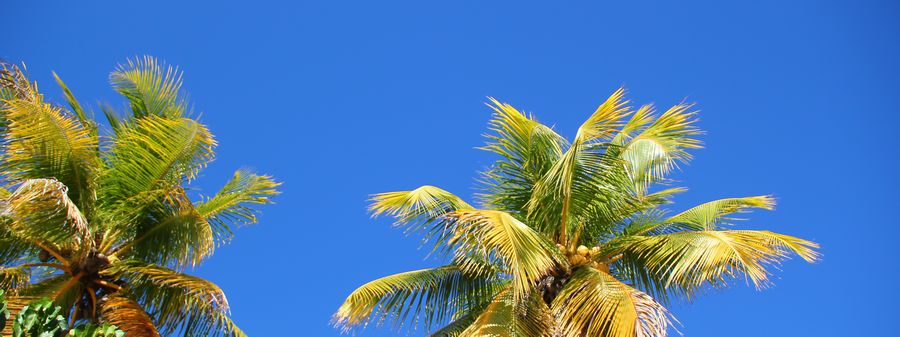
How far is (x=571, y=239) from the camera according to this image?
1389 cm

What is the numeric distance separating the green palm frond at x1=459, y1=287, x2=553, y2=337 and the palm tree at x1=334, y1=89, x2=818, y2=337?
2 centimetres

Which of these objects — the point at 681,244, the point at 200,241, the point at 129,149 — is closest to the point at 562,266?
the point at 681,244

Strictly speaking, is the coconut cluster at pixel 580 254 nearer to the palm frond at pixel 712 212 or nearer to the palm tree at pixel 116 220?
the palm frond at pixel 712 212

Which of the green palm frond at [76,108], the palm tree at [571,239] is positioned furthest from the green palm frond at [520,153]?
the green palm frond at [76,108]

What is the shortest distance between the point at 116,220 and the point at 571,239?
607 cm

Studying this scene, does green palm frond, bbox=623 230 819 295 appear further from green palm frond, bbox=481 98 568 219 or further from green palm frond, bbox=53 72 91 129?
green palm frond, bbox=53 72 91 129

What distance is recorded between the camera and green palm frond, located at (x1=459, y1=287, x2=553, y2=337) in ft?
40.7

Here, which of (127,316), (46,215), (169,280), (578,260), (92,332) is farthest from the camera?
(578,260)

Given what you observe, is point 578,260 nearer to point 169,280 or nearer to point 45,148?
point 169,280

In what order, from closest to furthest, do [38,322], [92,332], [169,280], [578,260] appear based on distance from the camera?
1. [92,332]
2. [38,322]
3. [169,280]
4. [578,260]

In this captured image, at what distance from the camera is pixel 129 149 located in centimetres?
1333

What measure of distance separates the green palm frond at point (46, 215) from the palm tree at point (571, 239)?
3.74 m

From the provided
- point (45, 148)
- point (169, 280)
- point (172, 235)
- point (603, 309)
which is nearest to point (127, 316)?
point (169, 280)

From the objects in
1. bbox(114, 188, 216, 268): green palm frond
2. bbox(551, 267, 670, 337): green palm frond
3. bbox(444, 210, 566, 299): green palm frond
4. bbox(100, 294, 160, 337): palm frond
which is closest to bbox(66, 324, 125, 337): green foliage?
bbox(100, 294, 160, 337): palm frond
